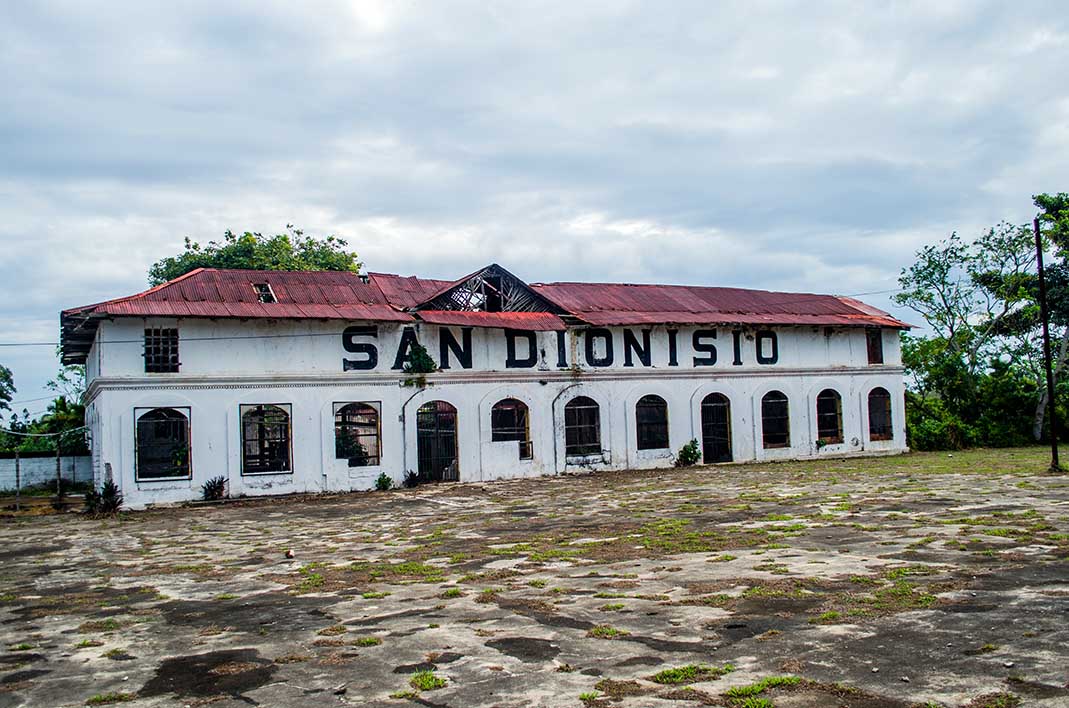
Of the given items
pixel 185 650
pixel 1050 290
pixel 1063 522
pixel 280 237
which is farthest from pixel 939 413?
pixel 185 650

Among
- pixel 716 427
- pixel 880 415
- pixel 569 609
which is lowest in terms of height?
pixel 569 609

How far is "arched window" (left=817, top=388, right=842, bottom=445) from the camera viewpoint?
33250 millimetres

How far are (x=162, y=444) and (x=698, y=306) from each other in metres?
18.8

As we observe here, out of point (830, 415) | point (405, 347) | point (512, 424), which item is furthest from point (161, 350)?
point (830, 415)

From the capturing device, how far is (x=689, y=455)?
3039 cm

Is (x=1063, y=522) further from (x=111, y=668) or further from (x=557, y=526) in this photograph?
(x=111, y=668)

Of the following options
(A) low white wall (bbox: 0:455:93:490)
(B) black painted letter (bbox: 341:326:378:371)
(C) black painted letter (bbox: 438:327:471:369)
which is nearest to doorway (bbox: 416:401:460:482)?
(C) black painted letter (bbox: 438:327:471:369)

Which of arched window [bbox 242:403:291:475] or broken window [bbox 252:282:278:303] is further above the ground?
broken window [bbox 252:282:278:303]

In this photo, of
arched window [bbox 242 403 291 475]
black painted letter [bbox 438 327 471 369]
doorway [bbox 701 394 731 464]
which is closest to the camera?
arched window [bbox 242 403 291 475]

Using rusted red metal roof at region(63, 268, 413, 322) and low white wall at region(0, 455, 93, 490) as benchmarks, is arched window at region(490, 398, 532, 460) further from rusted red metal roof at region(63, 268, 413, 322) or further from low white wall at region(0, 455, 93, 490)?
low white wall at region(0, 455, 93, 490)

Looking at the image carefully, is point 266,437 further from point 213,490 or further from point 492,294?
point 492,294

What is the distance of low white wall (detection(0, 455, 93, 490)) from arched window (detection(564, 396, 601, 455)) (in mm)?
15519

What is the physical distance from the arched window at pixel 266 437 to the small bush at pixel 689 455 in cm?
1323

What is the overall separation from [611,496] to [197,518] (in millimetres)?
9694
